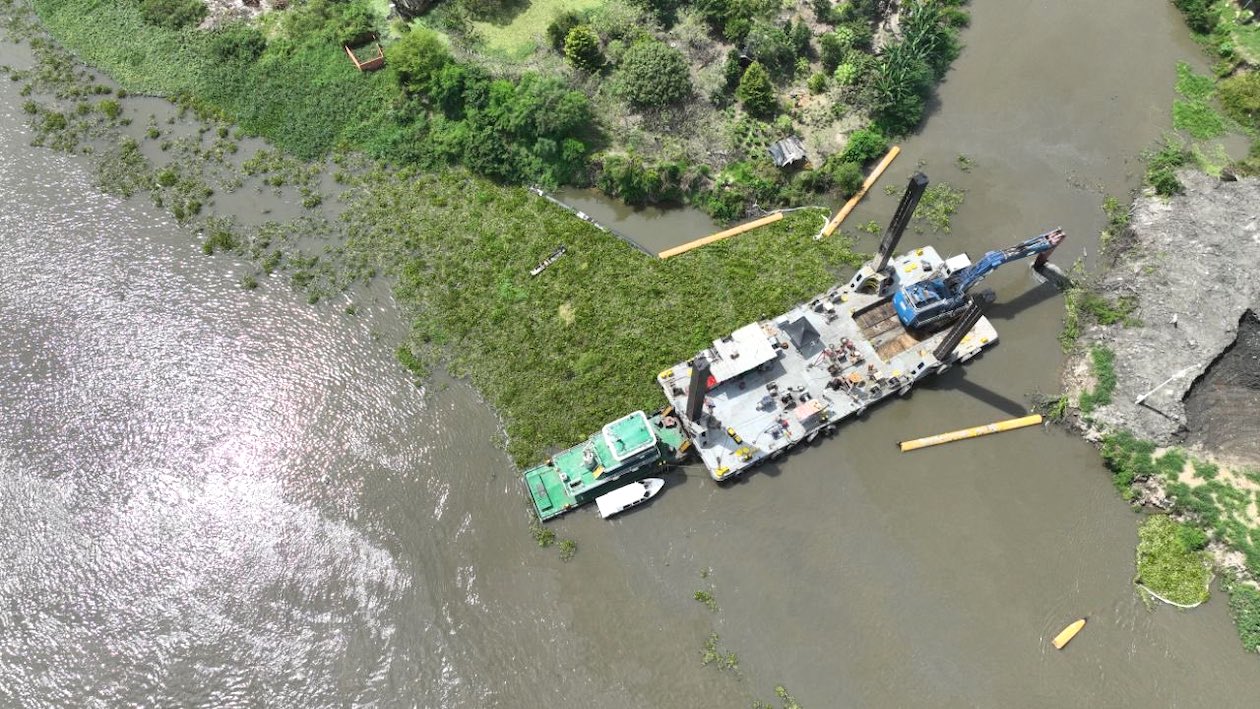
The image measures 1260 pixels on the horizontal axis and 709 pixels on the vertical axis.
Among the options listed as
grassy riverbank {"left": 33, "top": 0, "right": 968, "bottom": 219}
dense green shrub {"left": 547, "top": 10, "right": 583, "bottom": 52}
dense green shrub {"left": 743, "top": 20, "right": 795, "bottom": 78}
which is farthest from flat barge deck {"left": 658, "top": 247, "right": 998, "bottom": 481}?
dense green shrub {"left": 547, "top": 10, "right": 583, "bottom": 52}

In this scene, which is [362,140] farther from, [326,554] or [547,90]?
[326,554]

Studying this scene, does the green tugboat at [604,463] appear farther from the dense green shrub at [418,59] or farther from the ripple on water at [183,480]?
the dense green shrub at [418,59]

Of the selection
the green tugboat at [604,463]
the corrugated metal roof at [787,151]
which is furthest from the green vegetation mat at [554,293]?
the corrugated metal roof at [787,151]

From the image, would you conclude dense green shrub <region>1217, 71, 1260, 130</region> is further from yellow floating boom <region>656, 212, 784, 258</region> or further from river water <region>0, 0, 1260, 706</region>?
yellow floating boom <region>656, 212, 784, 258</region>

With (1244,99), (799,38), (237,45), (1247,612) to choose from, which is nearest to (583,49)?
(799,38)

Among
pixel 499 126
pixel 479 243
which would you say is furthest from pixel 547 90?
pixel 479 243

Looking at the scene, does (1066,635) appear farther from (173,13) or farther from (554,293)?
(173,13)

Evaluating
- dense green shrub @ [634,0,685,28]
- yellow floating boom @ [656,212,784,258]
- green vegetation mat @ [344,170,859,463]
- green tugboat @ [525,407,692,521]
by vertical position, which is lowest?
Result: green tugboat @ [525,407,692,521]
